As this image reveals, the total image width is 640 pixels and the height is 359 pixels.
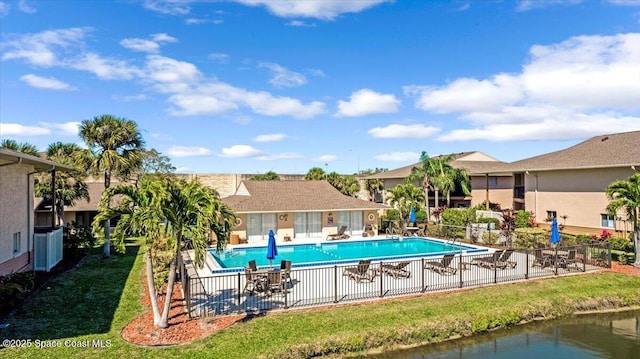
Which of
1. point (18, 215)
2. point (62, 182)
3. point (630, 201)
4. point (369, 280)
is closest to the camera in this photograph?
point (18, 215)

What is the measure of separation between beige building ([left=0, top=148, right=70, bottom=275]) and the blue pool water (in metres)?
7.93

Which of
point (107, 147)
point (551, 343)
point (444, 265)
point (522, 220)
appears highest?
point (107, 147)

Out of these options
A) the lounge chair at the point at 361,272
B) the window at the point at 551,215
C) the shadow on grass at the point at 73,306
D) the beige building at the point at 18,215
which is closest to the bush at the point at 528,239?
the window at the point at 551,215

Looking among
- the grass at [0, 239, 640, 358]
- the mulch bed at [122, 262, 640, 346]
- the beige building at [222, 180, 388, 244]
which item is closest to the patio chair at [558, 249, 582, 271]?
the grass at [0, 239, 640, 358]

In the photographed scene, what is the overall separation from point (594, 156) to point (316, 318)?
2453 centimetres

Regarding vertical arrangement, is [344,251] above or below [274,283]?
below

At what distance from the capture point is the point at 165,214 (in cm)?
1023

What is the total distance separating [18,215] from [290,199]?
16.6 metres

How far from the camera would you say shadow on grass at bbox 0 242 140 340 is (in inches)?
402

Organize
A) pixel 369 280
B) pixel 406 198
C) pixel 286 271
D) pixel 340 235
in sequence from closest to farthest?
1. pixel 286 271
2. pixel 369 280
3. pixel 340 235
4. pixel 406 198

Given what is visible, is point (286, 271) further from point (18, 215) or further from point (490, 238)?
point (490, 238)

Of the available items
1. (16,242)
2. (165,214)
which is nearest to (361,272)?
(165,214)

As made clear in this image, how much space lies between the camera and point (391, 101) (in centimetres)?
3938

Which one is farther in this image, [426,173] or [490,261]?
[426,173]
